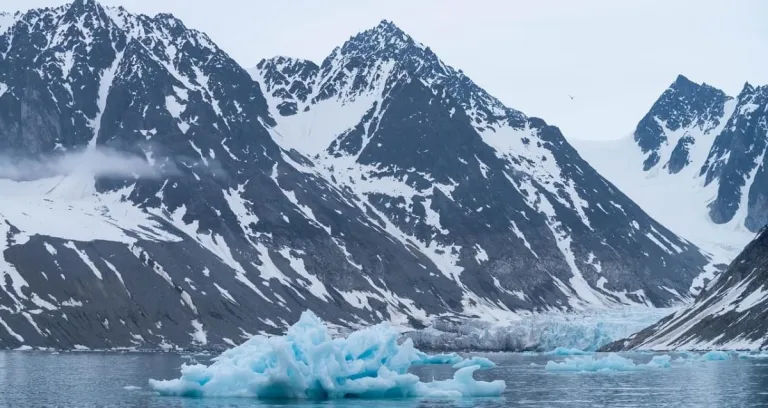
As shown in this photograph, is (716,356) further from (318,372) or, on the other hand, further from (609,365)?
(318,372)

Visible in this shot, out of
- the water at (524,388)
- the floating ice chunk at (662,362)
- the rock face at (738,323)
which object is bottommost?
the water at (524,388)

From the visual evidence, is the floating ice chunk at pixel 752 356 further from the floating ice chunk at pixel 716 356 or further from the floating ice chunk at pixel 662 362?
the floating ice chunk at pixel 662 362

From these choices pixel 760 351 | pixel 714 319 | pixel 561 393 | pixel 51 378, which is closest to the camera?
pixel 561 393

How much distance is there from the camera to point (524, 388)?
105625 mm

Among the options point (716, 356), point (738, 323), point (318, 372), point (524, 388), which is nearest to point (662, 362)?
point (716, 356)

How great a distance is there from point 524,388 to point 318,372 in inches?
1112

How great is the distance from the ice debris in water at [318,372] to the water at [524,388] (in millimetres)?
1740

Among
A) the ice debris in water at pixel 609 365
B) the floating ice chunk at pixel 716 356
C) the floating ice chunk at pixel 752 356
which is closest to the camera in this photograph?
the ice debris in water at pixel 609 365

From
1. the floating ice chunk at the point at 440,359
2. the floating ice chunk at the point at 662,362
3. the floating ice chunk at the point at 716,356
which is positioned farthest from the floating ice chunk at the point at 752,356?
the floating ice chunk at the point at 440,359

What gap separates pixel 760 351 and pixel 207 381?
103856 millimetres

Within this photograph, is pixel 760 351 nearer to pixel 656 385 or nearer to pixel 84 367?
pixel 656 385

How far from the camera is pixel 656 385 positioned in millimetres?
107625

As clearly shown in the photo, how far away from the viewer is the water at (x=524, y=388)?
85500mm

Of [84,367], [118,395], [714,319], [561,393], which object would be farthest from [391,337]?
[714,319]
